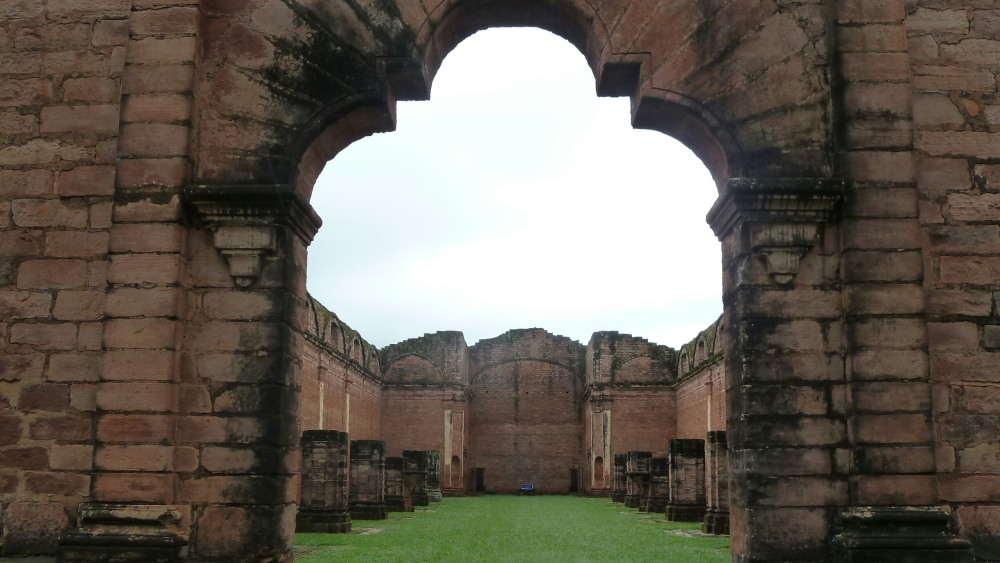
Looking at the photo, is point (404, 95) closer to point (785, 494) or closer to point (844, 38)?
point (844, 38)

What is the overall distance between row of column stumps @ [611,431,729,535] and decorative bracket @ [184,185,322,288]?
755 cm

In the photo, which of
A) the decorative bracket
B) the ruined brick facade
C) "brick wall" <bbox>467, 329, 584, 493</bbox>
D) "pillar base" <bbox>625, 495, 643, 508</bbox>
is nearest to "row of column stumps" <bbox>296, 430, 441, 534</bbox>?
"pillar base" <bbox>625, 495, 643, 508</bbox>

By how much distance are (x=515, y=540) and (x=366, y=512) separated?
5997mm

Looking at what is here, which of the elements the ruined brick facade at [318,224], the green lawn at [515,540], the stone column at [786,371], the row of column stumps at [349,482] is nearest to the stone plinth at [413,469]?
the row of column stumps at [349,482]

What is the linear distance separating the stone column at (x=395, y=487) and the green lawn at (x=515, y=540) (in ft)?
4.11

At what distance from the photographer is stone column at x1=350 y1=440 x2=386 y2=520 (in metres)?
18.8

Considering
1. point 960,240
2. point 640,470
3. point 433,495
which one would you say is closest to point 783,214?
point 960,240

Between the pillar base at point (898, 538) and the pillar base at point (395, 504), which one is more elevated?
the pillar base at point (898, 538)

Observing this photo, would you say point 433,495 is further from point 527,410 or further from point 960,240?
point 960,240

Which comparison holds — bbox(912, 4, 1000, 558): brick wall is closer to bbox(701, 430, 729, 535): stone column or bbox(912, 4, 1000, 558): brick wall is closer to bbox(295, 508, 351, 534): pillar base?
bbox(701, 430, 729, 535): stone column

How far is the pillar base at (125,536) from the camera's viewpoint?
17.3ft

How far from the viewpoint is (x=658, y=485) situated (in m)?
22.0

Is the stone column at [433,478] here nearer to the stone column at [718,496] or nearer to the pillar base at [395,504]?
the pillar base at [395,504]

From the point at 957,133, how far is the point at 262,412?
4998 millimetres
